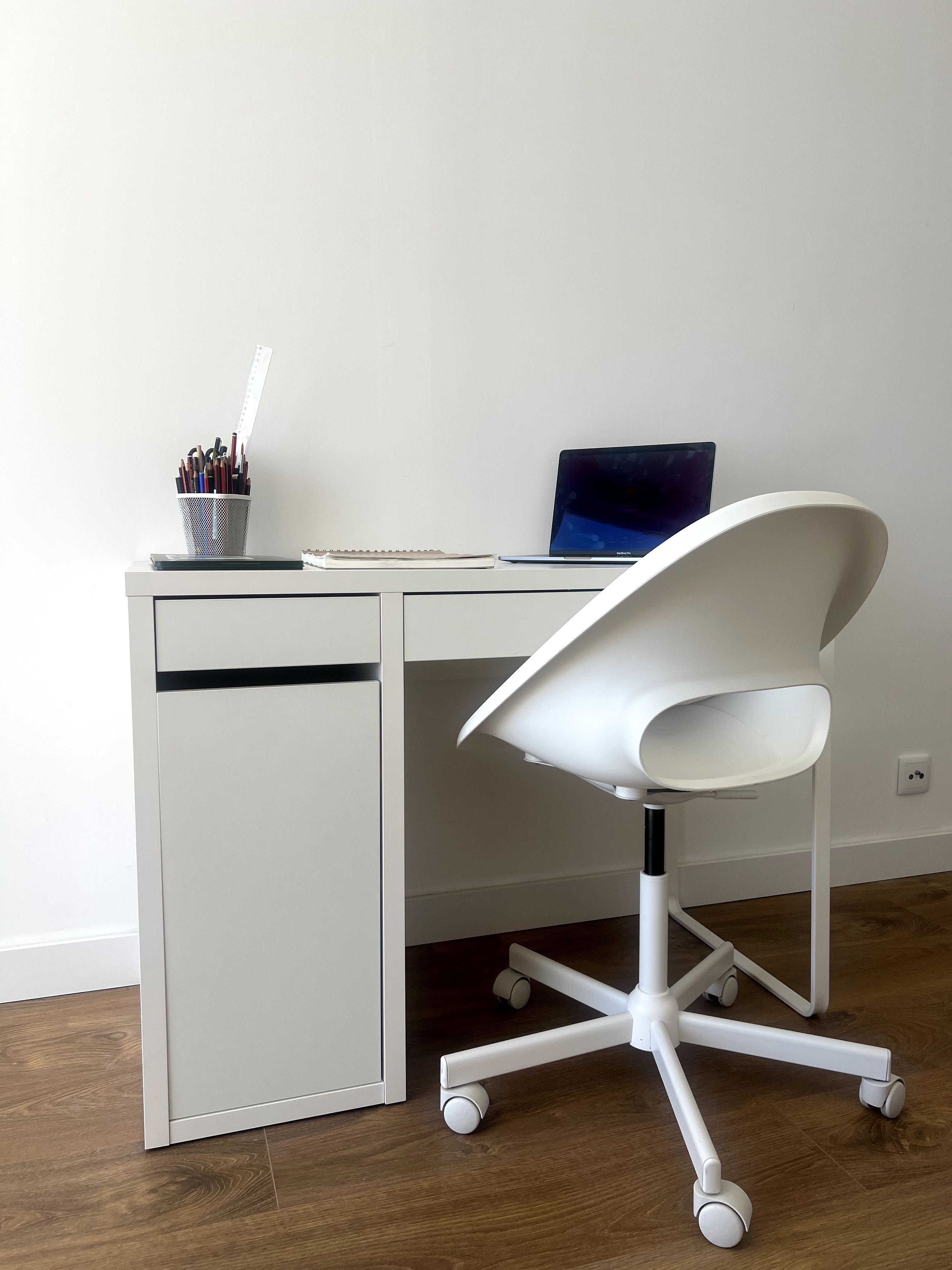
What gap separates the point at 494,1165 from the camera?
1151 mm

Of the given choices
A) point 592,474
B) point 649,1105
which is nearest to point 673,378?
point 592,474

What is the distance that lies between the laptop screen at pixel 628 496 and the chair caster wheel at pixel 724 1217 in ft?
2.97

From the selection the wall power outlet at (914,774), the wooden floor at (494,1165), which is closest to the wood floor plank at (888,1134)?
the wooden floor at (494,1165)

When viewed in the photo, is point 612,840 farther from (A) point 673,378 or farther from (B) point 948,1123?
(A) point 673,378

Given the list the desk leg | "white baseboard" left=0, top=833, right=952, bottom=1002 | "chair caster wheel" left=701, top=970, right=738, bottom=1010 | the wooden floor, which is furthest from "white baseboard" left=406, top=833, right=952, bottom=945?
the desk leg

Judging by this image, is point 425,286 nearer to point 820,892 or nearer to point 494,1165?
point 820,892

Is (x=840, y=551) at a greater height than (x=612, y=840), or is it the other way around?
(x=840, y=551)

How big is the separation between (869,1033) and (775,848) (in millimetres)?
604

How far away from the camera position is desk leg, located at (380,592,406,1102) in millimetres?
1243

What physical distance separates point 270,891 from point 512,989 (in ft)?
1.63

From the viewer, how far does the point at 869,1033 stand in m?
1.46

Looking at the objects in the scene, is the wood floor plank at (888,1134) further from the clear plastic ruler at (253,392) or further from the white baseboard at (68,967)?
the clear plastic ruler at (253,392)

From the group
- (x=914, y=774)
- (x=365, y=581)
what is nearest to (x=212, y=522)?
(x=365, y=581)

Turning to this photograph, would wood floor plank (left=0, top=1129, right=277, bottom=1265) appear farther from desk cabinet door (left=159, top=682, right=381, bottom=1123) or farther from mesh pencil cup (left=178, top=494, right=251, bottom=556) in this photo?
mesh pencil cup (left=178, top=494, right=251, bottom=556)
